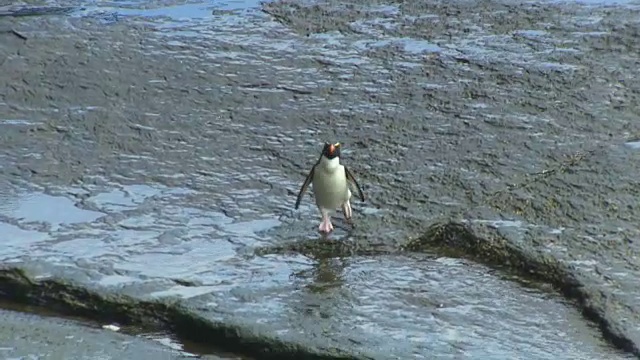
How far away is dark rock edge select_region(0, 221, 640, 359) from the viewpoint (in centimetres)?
418

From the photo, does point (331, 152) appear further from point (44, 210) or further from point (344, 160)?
point (44, 210)

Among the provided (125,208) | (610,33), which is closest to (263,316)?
(125,208)

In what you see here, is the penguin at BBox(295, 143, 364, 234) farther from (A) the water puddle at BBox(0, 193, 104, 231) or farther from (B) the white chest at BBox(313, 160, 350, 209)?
(A) the water puddle at BBox(0, 193, 104, 231)

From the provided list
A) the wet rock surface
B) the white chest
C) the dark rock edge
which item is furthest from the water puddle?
the white chest

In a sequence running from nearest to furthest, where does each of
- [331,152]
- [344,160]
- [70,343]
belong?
[70,343]
[331,152]
[344,160]

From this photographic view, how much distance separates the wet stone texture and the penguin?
101 mm

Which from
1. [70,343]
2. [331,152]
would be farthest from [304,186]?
[70,343]

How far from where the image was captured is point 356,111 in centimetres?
632

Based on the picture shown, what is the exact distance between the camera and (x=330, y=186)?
498cm

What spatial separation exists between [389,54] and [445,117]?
93 cm

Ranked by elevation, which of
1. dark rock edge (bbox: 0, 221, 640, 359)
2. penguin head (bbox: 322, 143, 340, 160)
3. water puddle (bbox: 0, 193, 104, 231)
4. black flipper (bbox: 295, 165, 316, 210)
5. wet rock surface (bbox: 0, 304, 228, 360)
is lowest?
wet rock surface (bbox: 0, 304, 228, 360)

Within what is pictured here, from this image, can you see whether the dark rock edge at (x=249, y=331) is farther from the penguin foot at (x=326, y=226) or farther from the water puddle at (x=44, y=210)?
the water puddle at (x=44, y=210)

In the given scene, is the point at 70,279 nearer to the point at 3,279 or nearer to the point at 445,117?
the point at 3,279

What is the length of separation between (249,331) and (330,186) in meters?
0.94
